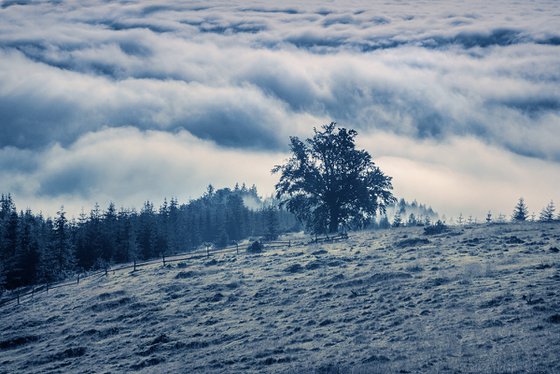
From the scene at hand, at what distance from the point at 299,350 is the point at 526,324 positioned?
1047 centimetres

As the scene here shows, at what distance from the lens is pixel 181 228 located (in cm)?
13062

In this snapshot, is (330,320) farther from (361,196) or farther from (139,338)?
(361,196)

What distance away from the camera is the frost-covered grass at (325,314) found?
22.3m

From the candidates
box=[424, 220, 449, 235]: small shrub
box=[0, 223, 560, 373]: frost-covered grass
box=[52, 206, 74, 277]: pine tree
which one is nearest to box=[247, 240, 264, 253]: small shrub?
box=[0, 223, 560, 373]: frost-covered grass

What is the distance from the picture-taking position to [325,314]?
3022 centimetres

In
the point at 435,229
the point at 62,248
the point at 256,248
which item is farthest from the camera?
the point at 62,248

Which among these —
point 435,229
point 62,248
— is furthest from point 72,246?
point 435,229

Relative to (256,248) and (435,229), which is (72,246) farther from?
(435,229)

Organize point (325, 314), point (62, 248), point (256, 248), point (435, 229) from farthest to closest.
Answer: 1. point (62, 248)
2. point (256, 248)
3. point (435, 229)
4. point (325, 314)

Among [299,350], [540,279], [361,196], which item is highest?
[361,196]

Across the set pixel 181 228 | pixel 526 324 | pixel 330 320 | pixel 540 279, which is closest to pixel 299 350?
pixel 330 320

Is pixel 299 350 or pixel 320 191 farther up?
pixel 320 191

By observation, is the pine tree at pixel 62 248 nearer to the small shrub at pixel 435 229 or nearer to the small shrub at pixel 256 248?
the small shrub at pixel 256 248

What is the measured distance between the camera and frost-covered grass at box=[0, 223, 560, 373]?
22.3 meters
